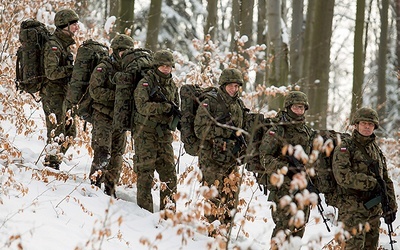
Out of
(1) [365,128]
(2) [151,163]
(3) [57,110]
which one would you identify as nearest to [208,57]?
(3) [57,110]

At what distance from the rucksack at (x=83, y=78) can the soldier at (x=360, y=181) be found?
11.4 ft

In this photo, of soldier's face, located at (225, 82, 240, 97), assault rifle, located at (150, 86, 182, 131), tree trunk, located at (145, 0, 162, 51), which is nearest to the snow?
assault rifle, located at (150, 86, 182, 131)

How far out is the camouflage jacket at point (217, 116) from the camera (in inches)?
300

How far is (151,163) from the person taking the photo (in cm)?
800

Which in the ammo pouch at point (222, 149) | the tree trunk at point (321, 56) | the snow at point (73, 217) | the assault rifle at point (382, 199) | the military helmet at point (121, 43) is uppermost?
the tree trunk at point (321, 56)

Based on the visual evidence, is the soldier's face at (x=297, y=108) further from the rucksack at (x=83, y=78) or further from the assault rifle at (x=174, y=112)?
the rucksack at (x=83, y=78)

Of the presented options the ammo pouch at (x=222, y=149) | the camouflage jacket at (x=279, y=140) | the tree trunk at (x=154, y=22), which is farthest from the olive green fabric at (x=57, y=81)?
the tree trunk at (x=154, y=22)

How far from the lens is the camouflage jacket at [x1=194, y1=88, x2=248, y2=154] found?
762cm

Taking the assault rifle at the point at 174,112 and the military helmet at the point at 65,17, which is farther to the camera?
the military helmet at the point at 65,17

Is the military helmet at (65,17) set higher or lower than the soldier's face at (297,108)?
higher

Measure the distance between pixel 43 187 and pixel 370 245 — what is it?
13.6 feet

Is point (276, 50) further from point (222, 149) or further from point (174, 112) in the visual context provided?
point (222, 149)

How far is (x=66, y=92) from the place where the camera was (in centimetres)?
886

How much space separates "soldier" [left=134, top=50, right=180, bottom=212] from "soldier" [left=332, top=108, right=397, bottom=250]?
2168 mm
